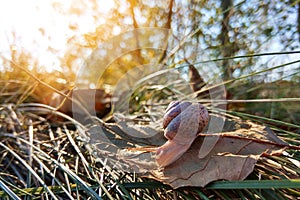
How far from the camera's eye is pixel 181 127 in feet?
1.35

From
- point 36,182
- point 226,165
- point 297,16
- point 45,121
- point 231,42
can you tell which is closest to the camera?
point 226,165

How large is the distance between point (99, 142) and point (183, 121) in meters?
0.18

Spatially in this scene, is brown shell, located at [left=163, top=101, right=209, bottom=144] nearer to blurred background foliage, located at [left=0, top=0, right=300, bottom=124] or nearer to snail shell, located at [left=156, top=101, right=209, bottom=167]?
snail shell, located at [left=156, top=101, right=209, bottom=167]

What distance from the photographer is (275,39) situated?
125 cm

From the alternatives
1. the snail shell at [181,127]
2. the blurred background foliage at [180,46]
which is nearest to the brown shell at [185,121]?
the snail shell at [181,127]

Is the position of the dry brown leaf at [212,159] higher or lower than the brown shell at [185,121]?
lower

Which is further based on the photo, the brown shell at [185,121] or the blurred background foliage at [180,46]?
the blurred background foliage at [180,46]

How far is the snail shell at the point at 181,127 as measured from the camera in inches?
16.1

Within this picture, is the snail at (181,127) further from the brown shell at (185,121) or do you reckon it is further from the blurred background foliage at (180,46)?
the blurred background foliage at (180,46)

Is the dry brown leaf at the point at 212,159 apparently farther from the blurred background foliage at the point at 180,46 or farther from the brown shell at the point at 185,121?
the blurred background foliage at the point at 180,46

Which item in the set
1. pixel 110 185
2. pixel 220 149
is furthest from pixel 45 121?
pixel 220 149

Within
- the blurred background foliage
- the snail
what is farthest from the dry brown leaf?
the blurred background foliage

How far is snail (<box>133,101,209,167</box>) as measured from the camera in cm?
41

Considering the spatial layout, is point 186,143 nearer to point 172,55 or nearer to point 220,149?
point 220,149
